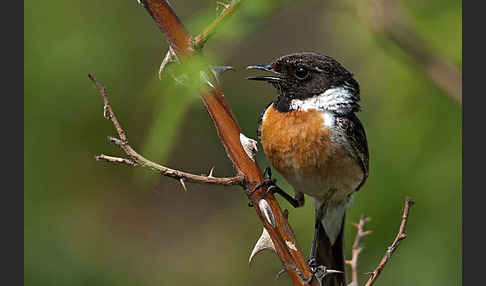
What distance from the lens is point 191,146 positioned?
6922 millimetres

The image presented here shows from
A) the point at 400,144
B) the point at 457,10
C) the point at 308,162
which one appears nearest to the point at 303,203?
the point at 308,162

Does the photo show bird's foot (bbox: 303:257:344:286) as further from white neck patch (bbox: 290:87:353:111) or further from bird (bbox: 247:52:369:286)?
white neck patch (bbox: 290:87:353:111)

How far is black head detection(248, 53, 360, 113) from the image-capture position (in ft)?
13.3

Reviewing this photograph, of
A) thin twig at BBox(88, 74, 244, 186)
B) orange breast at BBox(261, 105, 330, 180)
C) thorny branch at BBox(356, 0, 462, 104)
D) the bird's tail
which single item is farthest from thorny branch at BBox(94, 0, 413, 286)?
the bird's tail

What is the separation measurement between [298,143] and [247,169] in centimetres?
136

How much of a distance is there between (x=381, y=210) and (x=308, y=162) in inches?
20.7

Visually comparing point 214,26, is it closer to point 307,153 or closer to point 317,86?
point 307,153

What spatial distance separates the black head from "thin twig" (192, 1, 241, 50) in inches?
67.7

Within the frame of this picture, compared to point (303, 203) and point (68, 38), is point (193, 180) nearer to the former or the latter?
point (303, 203)

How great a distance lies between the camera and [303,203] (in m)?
4.39

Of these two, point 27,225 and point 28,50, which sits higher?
point 28,50

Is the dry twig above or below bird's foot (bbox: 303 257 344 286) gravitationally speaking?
above

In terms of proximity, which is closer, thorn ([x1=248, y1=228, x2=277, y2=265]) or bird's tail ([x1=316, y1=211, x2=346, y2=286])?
thorn ([x1=248, y1=228, x2=277, y2=265])

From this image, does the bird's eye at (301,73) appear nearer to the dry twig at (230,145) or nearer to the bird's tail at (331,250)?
the bird's tail at (331,250)
